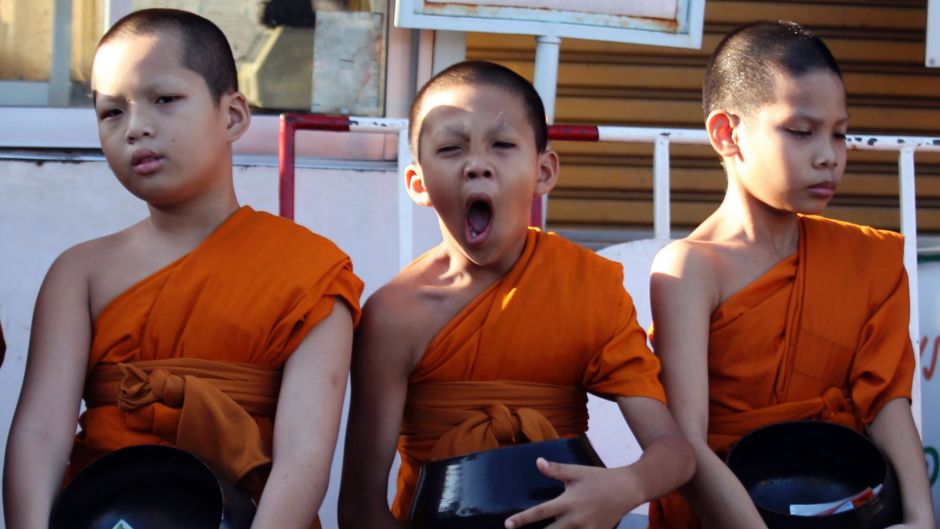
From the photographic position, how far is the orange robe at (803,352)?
3.02 metres

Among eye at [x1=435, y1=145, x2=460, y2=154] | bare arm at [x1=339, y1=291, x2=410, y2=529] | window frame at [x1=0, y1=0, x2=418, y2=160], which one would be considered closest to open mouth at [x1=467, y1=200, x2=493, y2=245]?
eye at [x1=435, y1=145, x2=460, y2=154]

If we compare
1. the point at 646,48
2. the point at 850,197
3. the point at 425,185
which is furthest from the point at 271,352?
the point at 850,197

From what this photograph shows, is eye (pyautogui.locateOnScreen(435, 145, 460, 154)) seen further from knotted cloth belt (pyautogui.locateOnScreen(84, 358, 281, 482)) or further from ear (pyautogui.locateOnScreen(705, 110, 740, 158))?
ear (pyautogui.locateOnScreen(705, 110, 740, 158))

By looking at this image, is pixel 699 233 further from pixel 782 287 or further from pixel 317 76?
pixel 317 76

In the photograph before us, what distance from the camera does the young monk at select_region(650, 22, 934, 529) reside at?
118 inches

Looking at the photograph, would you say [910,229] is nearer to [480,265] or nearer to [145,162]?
[480,265]

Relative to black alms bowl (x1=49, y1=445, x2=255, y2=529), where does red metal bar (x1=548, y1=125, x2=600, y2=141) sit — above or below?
above

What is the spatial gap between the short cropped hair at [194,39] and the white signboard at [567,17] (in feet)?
3.85

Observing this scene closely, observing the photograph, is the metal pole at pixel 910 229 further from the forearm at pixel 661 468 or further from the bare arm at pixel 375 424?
the bare arm at pixel 375 424

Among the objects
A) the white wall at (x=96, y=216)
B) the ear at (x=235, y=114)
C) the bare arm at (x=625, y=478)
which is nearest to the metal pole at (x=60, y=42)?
the white wall at (x=96, y=216)

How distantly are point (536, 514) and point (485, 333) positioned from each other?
528 millimetres

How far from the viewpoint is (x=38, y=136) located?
13.8 ft

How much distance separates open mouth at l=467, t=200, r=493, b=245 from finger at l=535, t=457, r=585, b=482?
0.56 meters

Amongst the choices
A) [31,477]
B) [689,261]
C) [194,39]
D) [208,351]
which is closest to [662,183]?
[689,261]
